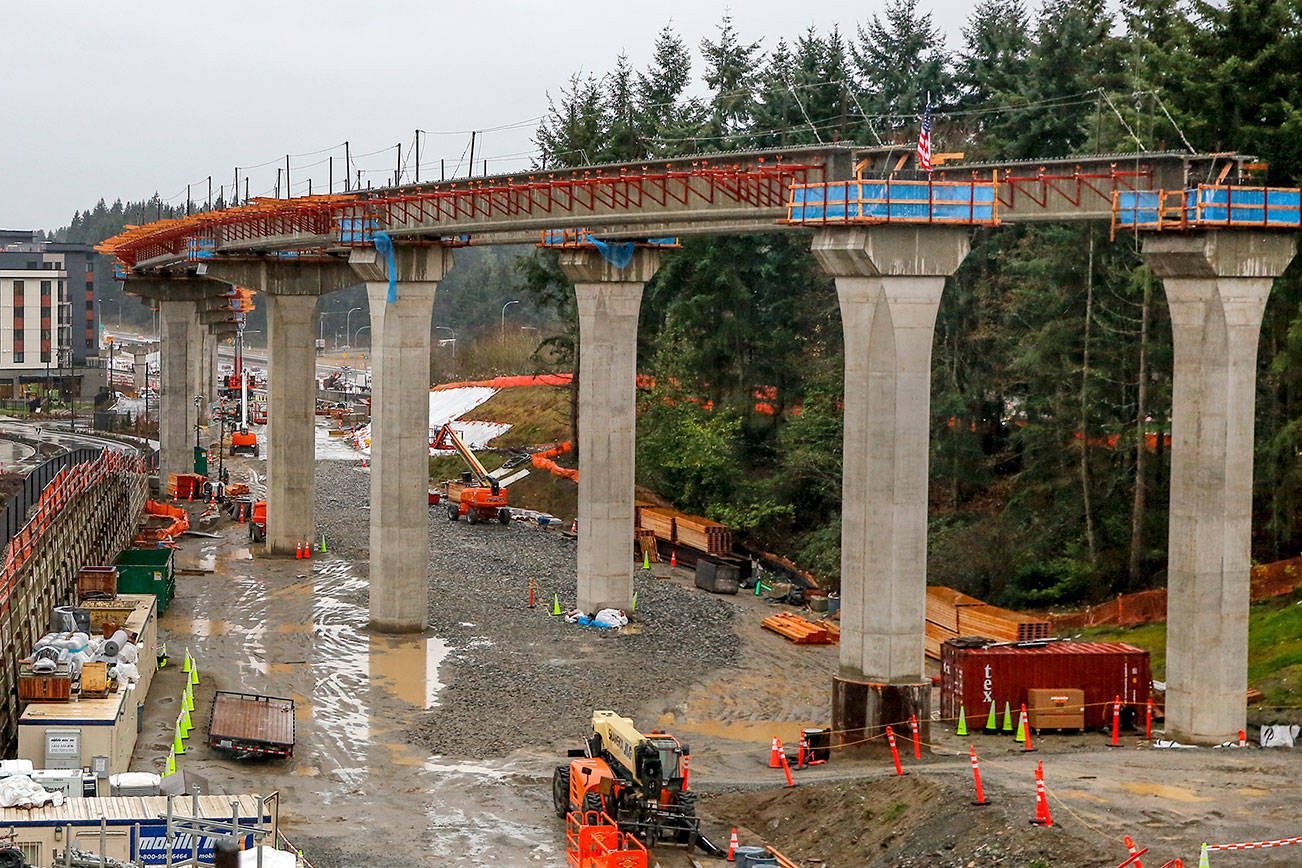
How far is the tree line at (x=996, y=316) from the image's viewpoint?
53.3 m

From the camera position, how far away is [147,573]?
5778 centimetres

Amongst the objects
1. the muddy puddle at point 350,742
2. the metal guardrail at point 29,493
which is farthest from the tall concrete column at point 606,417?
the metal guardrail at point 29,493

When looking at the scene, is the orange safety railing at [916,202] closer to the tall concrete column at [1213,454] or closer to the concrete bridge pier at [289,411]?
the tall concrete column at [1213,454]

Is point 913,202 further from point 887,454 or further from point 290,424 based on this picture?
point 290,424

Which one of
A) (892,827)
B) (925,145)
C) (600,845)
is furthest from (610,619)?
(600,845)

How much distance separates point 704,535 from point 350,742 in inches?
1211

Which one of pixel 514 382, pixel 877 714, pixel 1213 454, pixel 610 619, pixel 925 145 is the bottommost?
pixel 610 619

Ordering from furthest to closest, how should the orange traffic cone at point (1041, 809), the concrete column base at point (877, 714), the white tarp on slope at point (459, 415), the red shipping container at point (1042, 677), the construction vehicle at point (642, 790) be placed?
the white tarp on slope at point (459, 415) < the red shipping container at point (1042, 677) < the concrete column base at point (877, 714) < the construction vehicle at point (642, 790) < the orange traffic cone at point (1041, 809)

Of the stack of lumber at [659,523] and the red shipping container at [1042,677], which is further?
the stack of lumber at [659,523]

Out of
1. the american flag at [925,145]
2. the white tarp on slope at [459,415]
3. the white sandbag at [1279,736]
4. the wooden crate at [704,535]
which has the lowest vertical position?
the white sandbag at [1279,736]

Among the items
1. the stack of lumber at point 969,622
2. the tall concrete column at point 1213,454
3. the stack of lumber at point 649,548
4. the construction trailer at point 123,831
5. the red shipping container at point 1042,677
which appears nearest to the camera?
the construction trailer at point 123,831

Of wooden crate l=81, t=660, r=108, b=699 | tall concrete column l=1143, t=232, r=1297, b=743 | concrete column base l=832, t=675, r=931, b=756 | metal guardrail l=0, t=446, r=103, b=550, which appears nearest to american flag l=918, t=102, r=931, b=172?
tall concrete column l=1143, t=232, r=1297, b=743

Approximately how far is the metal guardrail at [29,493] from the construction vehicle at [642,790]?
69.2ft

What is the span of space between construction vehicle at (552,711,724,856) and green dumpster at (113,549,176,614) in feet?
88.7
